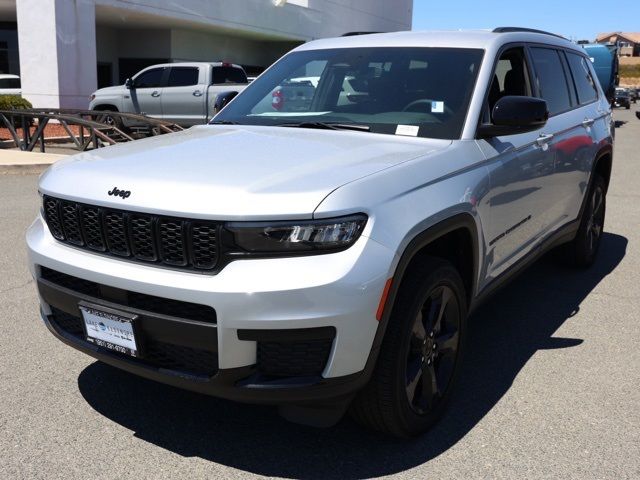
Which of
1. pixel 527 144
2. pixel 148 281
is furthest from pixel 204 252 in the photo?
pixel 527 144

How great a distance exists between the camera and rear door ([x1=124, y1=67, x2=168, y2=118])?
58.8 ft

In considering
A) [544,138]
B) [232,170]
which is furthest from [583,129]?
[232,170]

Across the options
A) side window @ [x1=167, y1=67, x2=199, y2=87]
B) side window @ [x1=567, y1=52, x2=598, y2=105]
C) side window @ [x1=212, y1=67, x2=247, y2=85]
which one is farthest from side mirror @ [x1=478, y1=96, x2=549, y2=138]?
side window @ [x1=167, y1=67, x2=199, y2=87]

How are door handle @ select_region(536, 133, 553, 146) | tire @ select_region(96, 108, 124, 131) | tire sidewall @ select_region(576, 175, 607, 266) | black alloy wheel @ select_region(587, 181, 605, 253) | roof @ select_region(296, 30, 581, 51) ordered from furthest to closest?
Answer: tire @ select_region(96, 108, 124, 131)
black alloy wheel @ select_region(587, 181, 605, 253)
tire sidewall @ select_region(576, 175, 607, 266)
door handle @ select_region(536, 133, 553, 146)
roof @ select_region(296, 30, 581, 51)

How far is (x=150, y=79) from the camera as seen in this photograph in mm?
18078

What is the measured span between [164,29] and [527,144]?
1065 inches

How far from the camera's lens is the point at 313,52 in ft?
15.9

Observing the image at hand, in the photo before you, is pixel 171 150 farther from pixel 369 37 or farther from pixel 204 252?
pixel 369 37

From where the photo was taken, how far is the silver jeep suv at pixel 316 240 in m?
2.66

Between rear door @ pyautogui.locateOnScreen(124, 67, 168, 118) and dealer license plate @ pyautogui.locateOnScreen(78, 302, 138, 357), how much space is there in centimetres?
1563

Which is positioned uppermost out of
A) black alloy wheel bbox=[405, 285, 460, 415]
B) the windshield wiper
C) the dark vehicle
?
the windshield wiper

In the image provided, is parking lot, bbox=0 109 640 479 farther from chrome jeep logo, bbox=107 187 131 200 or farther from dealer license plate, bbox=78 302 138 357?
chrome jeep logo, bbox=107 187 131 200

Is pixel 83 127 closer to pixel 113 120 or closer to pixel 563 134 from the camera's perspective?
pixel 113 120

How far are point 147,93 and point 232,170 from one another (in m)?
15.9
